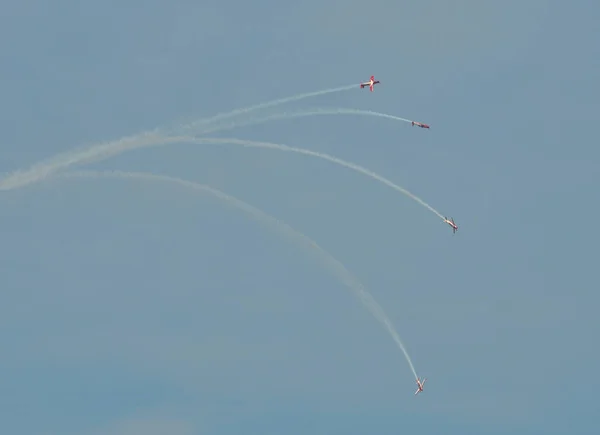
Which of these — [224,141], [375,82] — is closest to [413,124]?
[375,82]

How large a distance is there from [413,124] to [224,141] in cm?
2508

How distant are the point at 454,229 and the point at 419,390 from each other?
66.4 feet

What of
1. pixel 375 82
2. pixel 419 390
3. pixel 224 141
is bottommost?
pixel 419 390

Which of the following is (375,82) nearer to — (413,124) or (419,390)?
(413,124)

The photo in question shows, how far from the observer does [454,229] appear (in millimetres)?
162000

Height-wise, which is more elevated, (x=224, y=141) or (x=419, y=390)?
(x=224, y=141)

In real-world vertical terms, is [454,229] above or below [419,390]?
above

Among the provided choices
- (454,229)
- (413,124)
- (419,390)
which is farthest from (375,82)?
(419,390)

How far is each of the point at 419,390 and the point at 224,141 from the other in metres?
33.8

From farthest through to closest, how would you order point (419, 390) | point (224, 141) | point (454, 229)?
point (454, 229), point (419, 390), point (224, 141)

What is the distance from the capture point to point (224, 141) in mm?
136625

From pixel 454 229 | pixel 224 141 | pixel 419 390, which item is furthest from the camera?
pixel 454 229

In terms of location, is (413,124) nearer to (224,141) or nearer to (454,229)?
(454,229)

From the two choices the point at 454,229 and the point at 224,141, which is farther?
the point at 454,229
